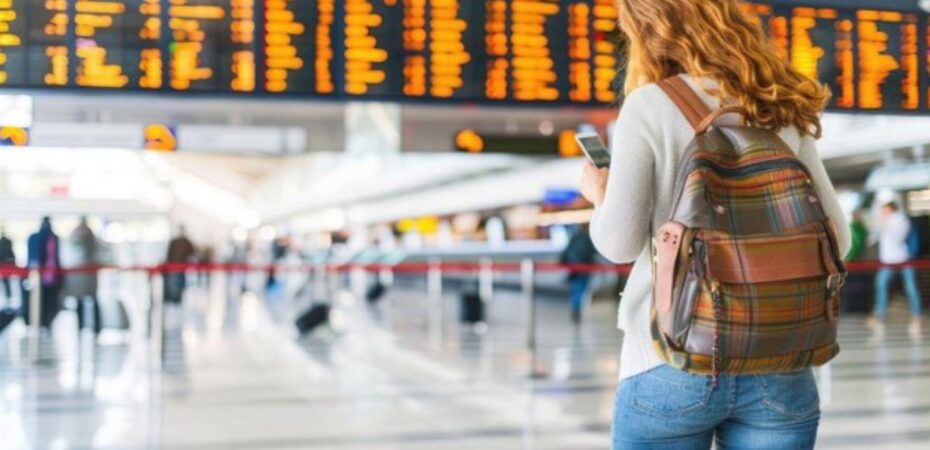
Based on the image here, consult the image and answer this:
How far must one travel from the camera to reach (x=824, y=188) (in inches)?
64.7

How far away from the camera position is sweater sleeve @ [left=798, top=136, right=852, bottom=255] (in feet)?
5.38

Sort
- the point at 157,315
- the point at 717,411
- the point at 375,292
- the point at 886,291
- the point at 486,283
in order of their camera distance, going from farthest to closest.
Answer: the point at 375,292 < the point at 886,291 < the point at 486,283 < the point at 157,315 < the point at 717,411

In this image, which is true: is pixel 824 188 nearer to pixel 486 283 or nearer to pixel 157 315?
pixel 157 315

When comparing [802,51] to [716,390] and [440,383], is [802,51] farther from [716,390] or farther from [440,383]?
[716,390]

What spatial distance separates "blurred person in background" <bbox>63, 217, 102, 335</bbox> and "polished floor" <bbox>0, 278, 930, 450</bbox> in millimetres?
307

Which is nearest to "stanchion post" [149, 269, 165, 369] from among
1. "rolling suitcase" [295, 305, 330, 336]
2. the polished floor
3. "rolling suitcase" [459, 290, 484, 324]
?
the polished floor

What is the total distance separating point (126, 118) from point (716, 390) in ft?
33.4

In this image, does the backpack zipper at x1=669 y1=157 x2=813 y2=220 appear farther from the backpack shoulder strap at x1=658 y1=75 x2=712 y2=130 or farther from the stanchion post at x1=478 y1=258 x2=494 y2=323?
the stanchion post at x1=478 y1=258 x2=494 y2=323

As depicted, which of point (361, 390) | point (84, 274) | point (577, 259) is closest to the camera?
point (361, 390)

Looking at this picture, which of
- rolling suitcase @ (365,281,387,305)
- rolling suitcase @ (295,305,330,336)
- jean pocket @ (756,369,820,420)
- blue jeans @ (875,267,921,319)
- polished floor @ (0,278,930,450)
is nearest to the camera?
jean pocket @ (756,369,820,420)

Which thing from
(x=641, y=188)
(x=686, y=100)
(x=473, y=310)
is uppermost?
(x=686, y=100)

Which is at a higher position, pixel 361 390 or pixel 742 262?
pixel 742 262

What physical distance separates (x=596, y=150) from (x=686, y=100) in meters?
0.20

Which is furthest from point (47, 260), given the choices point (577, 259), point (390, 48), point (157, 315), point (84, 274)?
point (577, 259)
